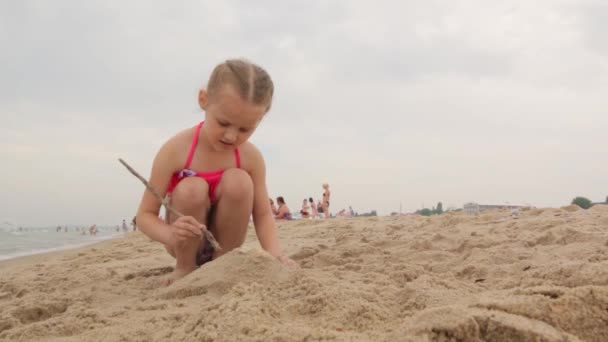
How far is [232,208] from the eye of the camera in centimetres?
236

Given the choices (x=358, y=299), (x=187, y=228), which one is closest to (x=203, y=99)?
(x=187, y=228)

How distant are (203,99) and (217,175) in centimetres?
37

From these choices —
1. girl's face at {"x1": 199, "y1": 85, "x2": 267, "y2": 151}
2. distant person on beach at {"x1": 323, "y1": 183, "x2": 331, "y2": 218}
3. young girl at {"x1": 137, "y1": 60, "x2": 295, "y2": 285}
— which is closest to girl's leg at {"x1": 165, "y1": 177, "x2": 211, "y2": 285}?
young girl at {"x1": 137, "y1": 60, "x2": 295, "y2": 285}

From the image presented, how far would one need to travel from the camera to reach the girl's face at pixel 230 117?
2.13 meters

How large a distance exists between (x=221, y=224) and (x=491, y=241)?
1.46 metres

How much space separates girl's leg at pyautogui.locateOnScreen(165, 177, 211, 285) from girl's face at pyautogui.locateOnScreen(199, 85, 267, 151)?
0.71 ft

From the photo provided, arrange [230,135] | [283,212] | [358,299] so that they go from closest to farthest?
[358,299] < [230,135] < [283,212]

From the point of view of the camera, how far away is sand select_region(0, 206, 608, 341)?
3.81 feet

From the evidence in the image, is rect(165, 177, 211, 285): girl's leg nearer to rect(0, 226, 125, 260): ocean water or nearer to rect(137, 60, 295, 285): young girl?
rect(137, 60, 295, 285): young girl

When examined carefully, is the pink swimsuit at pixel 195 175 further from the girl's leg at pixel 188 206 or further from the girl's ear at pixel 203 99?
the girl's ear at pixel 203 99

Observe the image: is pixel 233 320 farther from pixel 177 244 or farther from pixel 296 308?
pixel 177 244

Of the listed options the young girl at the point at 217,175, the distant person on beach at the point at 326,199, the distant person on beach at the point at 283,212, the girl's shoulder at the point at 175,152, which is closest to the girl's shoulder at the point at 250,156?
the young girl at the point at 217,175

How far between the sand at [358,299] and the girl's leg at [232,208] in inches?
15.2

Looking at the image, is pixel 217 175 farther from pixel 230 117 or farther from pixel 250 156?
pixel 230 117
